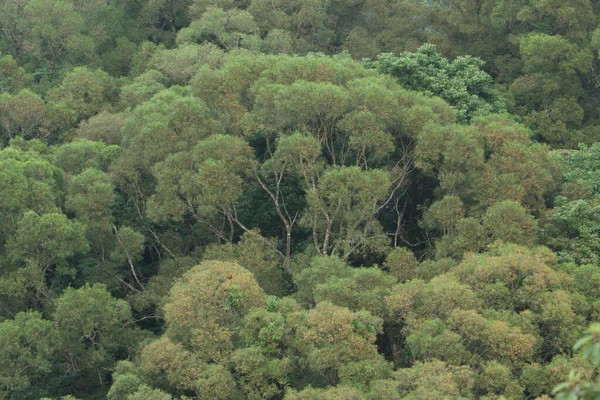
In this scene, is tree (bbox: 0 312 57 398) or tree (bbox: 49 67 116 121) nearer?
tree (bbox: 0 312 57 398)

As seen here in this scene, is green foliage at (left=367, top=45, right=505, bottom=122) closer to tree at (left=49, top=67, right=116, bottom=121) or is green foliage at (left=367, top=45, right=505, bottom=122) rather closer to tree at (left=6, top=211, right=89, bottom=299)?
tree at (left=49, top=67, right=116, bottom=121)

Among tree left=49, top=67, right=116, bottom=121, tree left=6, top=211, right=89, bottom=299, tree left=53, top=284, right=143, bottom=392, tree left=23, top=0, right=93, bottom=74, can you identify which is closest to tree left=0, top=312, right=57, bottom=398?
tree left=53, top=284, right=143, bottom=392

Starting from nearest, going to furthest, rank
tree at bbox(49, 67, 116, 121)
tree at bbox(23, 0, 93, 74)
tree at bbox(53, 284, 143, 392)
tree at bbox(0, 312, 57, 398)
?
tree at bbox(0, 312, 57, 398)
tree at bbox(53, 284, 143, 392)
tree at bbox(49, 67, 116, 121)
tree at bbox(23, 0, 93, 74)

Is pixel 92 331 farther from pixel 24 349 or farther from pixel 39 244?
pixel 39 244

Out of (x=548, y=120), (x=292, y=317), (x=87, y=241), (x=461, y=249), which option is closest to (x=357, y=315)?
(x=292, y=317)

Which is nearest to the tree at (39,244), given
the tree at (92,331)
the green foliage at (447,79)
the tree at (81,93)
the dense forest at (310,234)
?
the dense forest at (310,234)

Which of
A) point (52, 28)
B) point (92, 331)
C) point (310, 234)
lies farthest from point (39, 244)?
point (52, 28)

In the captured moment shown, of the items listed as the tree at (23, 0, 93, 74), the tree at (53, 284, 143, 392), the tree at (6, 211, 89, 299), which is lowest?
the tree at (53, 284, 143, 392)

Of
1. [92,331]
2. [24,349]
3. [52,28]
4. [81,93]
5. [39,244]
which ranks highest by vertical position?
[52,28]

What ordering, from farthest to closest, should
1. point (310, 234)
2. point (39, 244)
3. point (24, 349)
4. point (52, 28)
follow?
point (52, 28)
point (310, 234)
point (39, 244)
point (24, 349)
